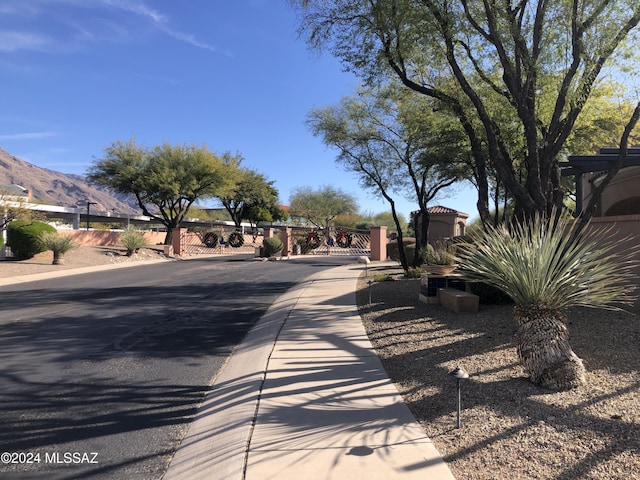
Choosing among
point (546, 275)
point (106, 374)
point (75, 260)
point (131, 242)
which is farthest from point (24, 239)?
point (546, 275)

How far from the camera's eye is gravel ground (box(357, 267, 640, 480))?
11.6 ft

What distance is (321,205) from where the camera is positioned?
69.3 metres

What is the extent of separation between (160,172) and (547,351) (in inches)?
1475

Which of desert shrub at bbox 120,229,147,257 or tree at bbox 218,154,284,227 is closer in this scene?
desert shrub at bbox 120,229,147,257

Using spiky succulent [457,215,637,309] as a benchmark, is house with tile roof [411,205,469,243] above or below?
above

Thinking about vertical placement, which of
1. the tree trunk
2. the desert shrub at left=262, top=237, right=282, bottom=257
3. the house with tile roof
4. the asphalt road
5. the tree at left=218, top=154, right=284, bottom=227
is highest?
the tree at left=218, top=154, right=284, bottom=227

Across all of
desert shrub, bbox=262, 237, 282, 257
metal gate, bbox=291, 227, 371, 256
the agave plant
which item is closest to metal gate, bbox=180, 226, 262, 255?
metal gate, bbox=291, 227, 371, 256

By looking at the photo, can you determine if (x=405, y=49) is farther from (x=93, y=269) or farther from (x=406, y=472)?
(x=93, y=269)

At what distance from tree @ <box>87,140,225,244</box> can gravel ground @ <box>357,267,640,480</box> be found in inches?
1335

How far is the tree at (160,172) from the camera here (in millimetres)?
38750

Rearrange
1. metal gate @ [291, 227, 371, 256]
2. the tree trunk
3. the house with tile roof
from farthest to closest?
metal gate @ [291, 227, 371, 256], the house with tile roof, the tree trunk

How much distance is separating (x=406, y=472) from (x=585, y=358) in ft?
11.4

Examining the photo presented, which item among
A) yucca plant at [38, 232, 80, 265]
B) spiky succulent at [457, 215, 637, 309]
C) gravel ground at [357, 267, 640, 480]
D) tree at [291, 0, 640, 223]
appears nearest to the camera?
gravel ground at [357, 267, 640, 480]

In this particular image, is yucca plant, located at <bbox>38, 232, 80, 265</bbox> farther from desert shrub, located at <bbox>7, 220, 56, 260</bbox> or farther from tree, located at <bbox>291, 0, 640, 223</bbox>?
tree, located at <bbox>291, 0, 640, 223</bbox>
